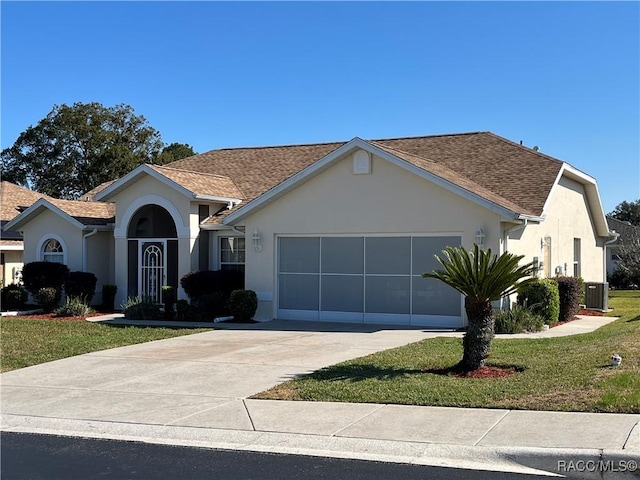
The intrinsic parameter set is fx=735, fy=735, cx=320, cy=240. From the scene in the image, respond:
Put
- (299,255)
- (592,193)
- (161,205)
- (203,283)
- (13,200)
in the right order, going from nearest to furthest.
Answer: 1. (299,255)
2. (203,283)
3. (161,205)
4. (592,193)
5. (13,200)

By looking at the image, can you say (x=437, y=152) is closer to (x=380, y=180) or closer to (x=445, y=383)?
(x=380, y=180)

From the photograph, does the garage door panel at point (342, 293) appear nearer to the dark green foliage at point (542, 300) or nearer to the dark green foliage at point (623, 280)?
the dark green foliage at point (542, 300)

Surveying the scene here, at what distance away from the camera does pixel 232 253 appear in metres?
23.0

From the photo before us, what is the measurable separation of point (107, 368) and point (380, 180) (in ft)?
30.7

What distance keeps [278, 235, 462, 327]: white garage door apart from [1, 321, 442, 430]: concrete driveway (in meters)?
1.48

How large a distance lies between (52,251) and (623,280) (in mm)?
32058

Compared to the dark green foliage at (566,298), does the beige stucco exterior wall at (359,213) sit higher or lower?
higher

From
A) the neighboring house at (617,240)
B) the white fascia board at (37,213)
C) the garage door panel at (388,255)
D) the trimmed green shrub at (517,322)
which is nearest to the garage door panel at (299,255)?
the garage door panel at (388,255)

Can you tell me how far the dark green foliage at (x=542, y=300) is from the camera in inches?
733

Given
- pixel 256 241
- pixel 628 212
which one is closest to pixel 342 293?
pixel 256 241

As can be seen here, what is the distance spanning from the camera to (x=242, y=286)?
22.2 meters

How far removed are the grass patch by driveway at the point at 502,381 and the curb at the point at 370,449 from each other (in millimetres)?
1771

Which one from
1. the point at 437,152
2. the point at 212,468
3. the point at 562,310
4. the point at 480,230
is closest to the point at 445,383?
the point at 212,468

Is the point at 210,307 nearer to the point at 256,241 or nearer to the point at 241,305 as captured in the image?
the point at 241,305
